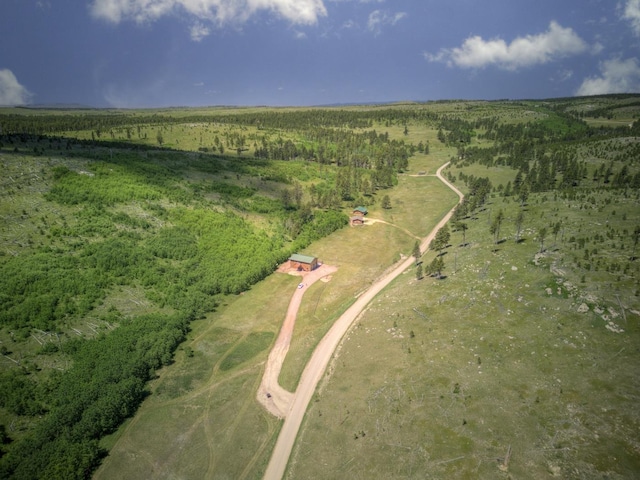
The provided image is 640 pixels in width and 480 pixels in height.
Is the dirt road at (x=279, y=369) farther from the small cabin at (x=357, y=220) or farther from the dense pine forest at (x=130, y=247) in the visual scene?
the small cabin at (x=357, y=220)

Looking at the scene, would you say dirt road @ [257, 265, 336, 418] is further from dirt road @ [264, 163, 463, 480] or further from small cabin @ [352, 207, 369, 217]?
small cabin @ [352, 207, 369, 217]

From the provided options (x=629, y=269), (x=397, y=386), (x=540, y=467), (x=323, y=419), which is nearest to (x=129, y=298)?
(x=323, y=419)

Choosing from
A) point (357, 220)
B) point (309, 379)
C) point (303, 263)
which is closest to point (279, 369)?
point (309, 379)

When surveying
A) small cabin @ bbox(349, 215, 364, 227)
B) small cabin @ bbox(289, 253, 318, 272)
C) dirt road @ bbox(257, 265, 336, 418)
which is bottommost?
dirt road @ bbox(257, 265, 336, 418)

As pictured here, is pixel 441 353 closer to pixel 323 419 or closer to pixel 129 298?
pixel 323 419

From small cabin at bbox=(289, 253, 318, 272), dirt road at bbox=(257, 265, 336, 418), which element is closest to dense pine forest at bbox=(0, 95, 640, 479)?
small cabin at bbox=(289, 253, 318, 272)
